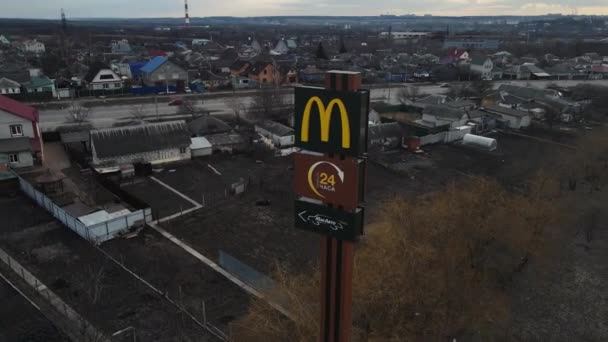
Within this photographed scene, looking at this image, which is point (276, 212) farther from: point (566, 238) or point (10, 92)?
point (10, 92)

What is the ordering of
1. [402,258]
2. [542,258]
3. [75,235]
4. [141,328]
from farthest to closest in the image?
[75,235] → [542,258] → [141,328] → [402,258]

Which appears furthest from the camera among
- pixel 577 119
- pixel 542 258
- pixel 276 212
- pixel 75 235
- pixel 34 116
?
pixel 577 119

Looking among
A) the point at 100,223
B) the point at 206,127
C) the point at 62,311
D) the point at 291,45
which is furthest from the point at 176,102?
the point at 291,45

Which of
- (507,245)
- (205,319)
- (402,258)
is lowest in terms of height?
(205,319)

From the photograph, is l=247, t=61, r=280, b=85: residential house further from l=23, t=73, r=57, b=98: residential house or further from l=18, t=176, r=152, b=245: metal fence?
l=18, t=176, r=152, b=245: metal fence

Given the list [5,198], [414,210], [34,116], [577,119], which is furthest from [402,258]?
[577,119]

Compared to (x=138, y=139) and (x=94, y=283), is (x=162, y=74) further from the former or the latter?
(x=94, y=283)

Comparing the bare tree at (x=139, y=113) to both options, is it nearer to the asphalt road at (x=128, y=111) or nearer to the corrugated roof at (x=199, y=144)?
the asphalt road at (x=128, y=111)
